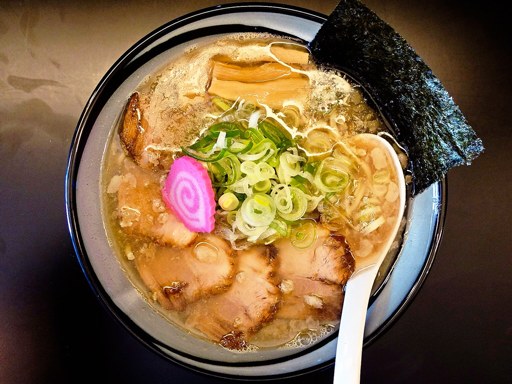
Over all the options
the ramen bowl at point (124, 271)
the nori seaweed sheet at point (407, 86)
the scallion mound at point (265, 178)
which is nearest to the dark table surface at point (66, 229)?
the ramen bowl at point (124, 271)

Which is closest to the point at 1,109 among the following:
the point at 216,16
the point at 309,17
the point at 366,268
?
the point at 216,16

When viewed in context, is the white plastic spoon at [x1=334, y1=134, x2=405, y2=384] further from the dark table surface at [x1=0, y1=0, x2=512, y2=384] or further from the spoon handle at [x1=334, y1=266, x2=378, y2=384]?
the dark table surface at [x1=0, y1=0, x2=512, y2=384]

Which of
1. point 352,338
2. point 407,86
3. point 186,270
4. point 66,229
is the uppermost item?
point 407,86

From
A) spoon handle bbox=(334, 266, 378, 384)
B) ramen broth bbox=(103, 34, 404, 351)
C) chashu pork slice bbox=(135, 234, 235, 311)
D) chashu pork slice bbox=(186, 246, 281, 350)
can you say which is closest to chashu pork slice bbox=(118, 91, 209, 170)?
ramen broth bbox=(103, 34, 404, 351)

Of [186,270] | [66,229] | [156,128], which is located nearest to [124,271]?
[186,270]

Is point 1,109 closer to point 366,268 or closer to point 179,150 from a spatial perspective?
point 179,150

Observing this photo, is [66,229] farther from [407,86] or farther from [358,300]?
[407,86]
